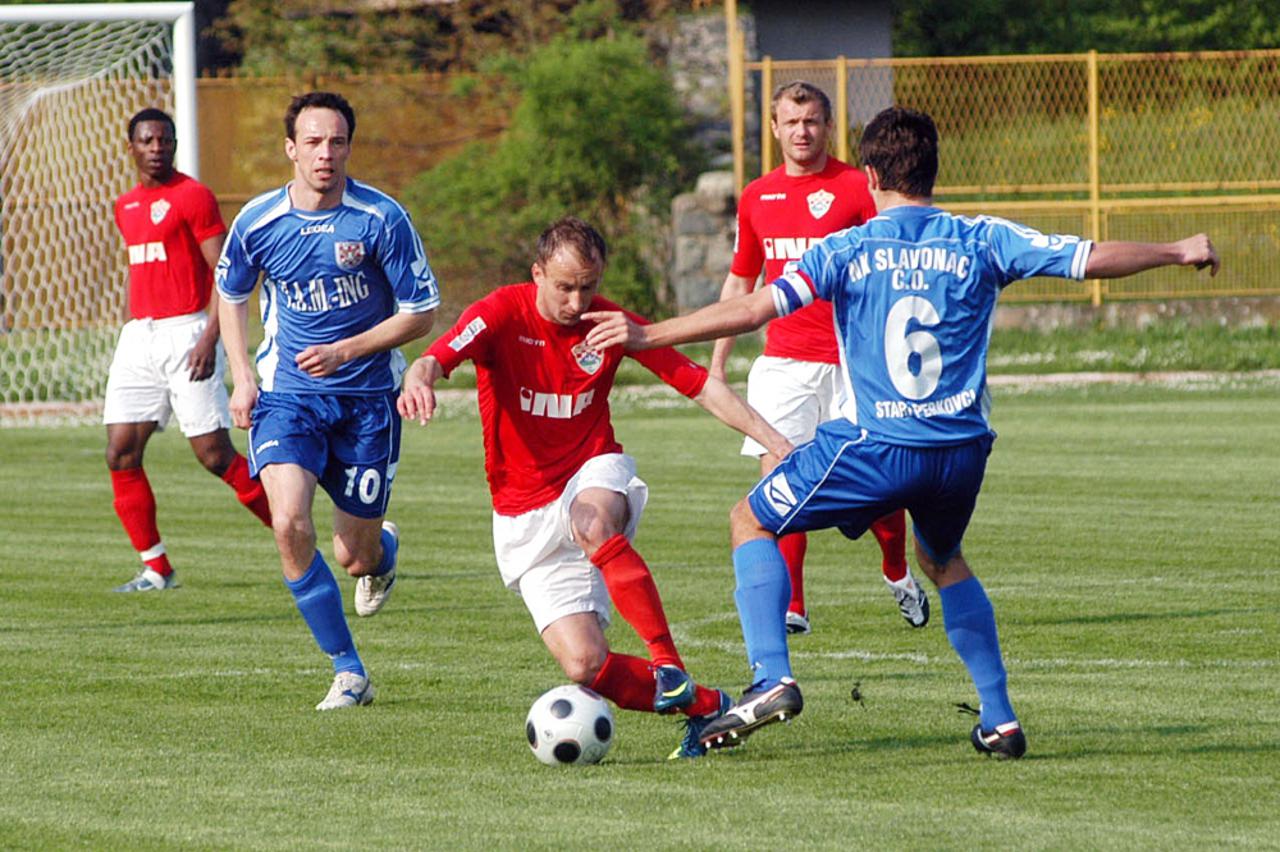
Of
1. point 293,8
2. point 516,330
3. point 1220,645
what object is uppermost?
point 293,8

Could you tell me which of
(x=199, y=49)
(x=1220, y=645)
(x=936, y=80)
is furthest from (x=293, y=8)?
(x=1220, y=645)

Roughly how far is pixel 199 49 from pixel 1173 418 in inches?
754

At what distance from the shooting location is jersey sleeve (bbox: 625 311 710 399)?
638 centimetres

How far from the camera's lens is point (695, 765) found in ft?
19.9

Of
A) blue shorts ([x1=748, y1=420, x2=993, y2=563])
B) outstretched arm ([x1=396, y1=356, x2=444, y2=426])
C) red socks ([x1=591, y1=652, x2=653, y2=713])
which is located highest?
outstretched arm ([x1=396, y1=356, x2=444, y2=426])

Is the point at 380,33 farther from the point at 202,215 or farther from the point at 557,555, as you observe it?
the point at 557,555

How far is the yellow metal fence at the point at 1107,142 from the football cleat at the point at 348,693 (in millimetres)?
15540

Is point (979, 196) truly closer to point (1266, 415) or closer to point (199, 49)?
point (1266, 415)

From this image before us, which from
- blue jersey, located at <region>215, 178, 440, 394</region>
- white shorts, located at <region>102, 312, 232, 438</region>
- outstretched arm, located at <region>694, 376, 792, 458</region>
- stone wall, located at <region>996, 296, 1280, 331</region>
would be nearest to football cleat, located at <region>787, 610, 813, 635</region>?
blue jersey, located at <region>215, 178, 440, 394</region>

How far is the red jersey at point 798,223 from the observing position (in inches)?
357

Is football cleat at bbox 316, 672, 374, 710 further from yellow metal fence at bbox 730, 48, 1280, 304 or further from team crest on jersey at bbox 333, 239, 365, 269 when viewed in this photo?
yellow metal fence at bbox 730, 48, 1280, 304

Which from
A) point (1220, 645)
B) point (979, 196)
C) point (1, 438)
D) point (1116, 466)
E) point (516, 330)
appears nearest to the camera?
point (516, 330)

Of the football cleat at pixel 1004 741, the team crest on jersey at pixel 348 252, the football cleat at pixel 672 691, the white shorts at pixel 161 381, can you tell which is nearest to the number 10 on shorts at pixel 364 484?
the team crest on jersey at pixel 348 252

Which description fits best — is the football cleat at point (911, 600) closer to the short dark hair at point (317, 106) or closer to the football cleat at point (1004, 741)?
the football cleat at point (1004, 741)
